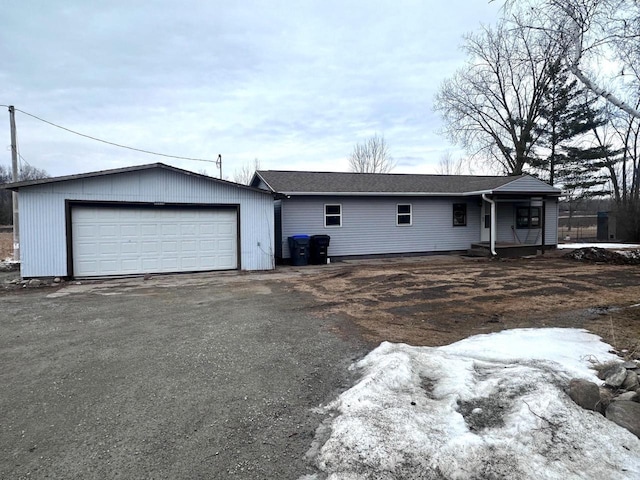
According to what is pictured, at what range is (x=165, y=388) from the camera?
3672 millimetres

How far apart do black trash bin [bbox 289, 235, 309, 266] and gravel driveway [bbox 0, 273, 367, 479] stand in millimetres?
6870

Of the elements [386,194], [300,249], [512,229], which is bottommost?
[300,249]

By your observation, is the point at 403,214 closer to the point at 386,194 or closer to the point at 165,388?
the point at 386,194

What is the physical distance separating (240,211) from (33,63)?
899 centimetres

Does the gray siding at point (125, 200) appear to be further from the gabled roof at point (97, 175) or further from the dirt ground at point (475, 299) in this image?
the dirt ground at point (475, 299)

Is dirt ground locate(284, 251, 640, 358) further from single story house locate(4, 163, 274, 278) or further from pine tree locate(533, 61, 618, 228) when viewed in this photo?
pine tree locate(533, 61, 618, 228)

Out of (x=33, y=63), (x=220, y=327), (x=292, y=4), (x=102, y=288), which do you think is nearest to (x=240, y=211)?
(x=102, y=288)

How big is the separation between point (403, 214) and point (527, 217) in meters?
6.90

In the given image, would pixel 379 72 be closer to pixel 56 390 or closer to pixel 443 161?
pixel 56 390

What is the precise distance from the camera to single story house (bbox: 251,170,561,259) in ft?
49.3

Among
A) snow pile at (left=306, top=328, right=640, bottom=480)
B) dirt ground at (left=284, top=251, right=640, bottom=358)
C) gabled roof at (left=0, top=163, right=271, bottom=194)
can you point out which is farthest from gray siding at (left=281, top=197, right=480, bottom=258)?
snow pile at (left=306, top=328, right=640, bottom=480)

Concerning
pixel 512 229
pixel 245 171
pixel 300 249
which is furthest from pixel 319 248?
pixel 245 171

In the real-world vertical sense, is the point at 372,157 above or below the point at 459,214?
above

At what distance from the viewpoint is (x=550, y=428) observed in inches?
109
